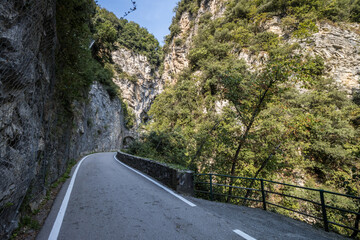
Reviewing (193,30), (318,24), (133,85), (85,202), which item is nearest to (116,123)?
(133,85)

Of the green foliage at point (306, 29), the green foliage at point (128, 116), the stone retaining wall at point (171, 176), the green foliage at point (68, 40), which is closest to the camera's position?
the stone retaining wall at point (171, 176)

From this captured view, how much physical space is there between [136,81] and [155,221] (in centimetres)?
4556

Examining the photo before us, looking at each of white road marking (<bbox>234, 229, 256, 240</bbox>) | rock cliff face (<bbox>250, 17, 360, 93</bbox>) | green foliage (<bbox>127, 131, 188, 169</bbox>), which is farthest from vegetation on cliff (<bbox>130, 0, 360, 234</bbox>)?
white road marking (<bbox>234, 229, 256, 240</bbox>)

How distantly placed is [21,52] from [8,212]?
2766mm

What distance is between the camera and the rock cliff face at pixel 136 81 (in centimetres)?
4300

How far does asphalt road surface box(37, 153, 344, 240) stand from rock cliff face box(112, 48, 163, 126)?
3895cm

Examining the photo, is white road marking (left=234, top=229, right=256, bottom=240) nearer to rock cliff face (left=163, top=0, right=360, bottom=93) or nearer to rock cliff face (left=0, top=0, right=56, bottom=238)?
rock cliff face (left=0, top=0, right=56, bottom=238)

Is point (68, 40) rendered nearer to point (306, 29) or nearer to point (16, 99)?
point (16, 99)

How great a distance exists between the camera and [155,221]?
10.8ft

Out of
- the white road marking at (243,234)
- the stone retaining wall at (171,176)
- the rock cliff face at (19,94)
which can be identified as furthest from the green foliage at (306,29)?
the rock cliff face at (19,94)

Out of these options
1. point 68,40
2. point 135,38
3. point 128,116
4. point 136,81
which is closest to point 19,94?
point 68,40

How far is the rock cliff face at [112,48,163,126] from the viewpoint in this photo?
4300 cm

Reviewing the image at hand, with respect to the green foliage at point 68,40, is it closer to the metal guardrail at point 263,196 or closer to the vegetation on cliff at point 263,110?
the vegetation on cliff at point 263,110

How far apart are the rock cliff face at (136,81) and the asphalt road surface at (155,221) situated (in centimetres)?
3895
